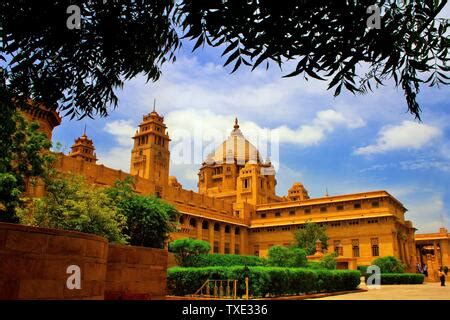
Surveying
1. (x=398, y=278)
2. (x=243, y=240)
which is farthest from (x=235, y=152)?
(x=398, y=278)

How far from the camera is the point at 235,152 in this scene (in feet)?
253

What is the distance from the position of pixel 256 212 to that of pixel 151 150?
18.3 meters

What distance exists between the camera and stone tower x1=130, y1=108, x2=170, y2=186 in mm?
62938

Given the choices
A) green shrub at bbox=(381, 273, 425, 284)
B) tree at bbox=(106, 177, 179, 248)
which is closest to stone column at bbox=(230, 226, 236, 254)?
green shrub at bbox=(381, 273, 425, 284)

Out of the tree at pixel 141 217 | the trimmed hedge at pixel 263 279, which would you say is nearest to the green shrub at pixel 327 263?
the trimmed hedge at pixel 263 279

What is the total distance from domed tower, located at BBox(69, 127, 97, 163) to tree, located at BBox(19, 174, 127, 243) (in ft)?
146

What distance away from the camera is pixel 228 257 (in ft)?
99.5

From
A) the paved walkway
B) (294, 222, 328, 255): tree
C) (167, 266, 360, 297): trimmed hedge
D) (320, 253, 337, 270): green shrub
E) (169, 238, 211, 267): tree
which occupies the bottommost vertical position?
the paved walkway

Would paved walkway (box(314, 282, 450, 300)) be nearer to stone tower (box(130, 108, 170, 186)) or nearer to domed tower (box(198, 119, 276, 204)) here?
domed tower (box(198, 119, 276, 204))

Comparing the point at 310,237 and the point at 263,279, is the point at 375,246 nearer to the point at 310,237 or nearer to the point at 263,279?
the point at 310,237

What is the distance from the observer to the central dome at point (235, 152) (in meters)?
76.1

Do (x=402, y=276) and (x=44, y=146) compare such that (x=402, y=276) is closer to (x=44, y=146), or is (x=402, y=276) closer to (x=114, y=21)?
(x=44, y=146)

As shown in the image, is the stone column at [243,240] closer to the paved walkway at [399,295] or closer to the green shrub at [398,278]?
the green shrub at [398,278]

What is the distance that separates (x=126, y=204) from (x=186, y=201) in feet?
81.9
